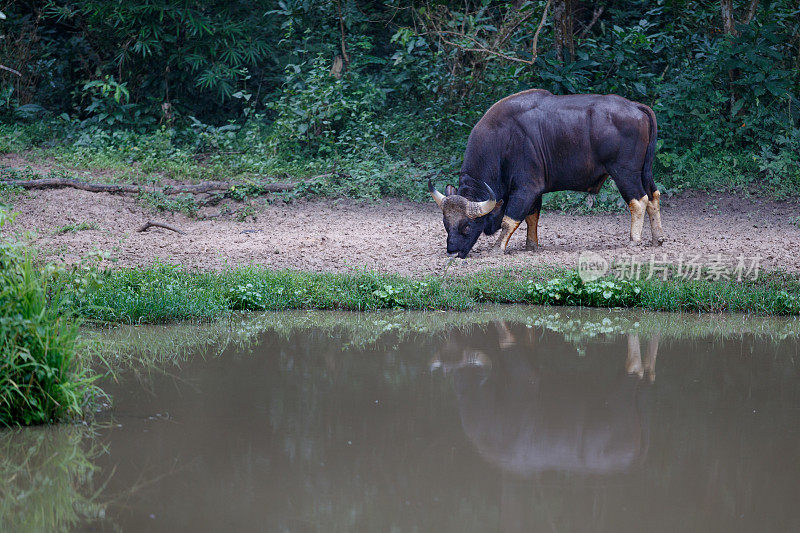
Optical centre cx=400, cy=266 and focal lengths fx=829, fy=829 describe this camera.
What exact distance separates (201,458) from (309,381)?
1.33 meters

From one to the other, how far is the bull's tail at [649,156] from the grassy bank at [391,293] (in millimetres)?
1849

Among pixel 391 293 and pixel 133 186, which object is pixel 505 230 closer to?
pixel 391 293

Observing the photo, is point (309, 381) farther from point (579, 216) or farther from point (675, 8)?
point (675, 8)

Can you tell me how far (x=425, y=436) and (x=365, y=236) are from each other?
19.2ft

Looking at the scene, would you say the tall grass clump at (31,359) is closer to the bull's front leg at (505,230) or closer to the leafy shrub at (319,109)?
the bull's front leg at (505,230)

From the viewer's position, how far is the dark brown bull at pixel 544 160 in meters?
8.96

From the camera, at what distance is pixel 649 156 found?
912 cm

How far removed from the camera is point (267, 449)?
13.9 feet

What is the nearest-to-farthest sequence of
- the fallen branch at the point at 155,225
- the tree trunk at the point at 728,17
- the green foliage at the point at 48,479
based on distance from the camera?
the green foliage at the point at 48,479
the fallen branch at the point at 155,225
the tree trunk at the point at 728,17

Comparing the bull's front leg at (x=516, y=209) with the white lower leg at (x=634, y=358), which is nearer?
the white lower leg at (x=634, y=358)

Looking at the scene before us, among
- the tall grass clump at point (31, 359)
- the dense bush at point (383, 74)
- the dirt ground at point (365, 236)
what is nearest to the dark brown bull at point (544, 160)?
the dirt ground at point (365, 236)

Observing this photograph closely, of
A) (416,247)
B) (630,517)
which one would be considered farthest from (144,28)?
(630,517)

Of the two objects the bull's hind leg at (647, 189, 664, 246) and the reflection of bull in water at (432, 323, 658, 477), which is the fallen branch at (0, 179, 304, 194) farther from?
the reflection of bull in water at (432, 323, 658, 477)

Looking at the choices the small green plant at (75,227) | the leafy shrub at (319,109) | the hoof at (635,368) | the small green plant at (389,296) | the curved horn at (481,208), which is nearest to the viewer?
the hoof at (635,368)
